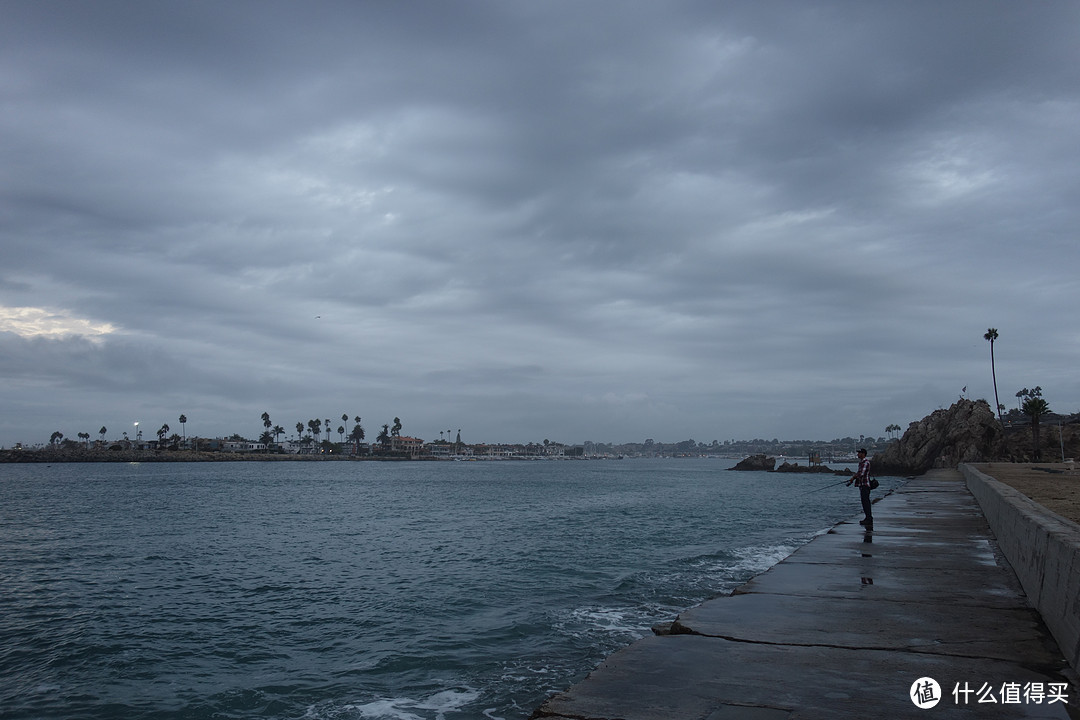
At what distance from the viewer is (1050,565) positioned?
716 cm

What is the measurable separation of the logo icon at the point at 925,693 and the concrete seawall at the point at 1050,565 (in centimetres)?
126

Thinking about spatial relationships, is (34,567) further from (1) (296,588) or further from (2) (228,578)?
(1) (296,588)

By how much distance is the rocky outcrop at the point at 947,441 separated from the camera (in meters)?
80.5

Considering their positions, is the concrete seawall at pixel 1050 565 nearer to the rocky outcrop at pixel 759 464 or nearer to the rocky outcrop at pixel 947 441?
the rocky outcrop at pixel 947 441

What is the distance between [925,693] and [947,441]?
9638 centimetres

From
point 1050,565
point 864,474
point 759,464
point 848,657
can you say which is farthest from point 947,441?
point 848,657

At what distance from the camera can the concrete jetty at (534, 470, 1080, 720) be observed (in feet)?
16.3

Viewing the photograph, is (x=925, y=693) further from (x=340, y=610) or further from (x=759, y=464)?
(x=759, y=464)

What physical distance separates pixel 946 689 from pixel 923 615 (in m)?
2.81

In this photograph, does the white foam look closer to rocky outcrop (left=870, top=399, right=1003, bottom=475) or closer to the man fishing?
the man fishing

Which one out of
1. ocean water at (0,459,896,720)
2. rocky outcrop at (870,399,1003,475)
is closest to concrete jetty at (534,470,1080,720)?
ocean water at (0,459,896,720)

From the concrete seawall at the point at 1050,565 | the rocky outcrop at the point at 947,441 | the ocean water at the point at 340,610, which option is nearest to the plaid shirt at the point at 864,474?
the ocean water at the point at 340,610

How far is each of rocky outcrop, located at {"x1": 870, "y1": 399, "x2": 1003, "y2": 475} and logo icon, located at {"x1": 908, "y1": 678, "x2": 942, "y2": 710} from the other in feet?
292

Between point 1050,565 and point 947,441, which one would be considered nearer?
point 1050,565
